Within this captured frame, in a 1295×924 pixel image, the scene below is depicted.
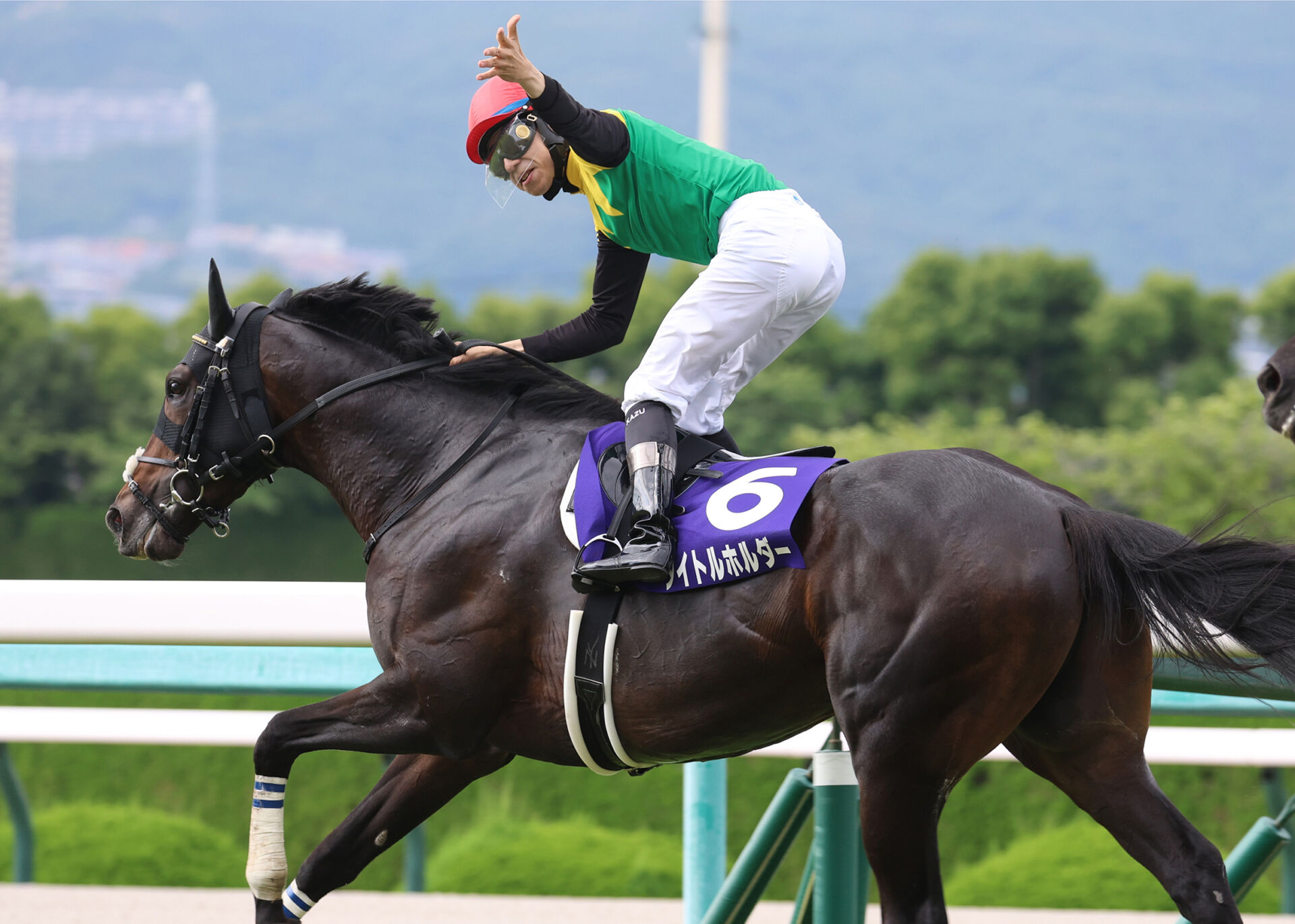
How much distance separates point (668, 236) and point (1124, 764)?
4.65 ft

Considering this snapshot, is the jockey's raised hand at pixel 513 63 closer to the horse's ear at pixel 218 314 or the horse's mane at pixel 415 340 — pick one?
the horse's mane at pixel 415 340

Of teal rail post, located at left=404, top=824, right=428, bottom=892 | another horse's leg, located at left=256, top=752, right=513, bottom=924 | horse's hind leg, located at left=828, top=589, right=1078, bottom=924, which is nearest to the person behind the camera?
horse's hind leg, located at left=828, top=589, right=1078, bottom=924

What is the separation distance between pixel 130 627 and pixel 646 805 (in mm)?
2694

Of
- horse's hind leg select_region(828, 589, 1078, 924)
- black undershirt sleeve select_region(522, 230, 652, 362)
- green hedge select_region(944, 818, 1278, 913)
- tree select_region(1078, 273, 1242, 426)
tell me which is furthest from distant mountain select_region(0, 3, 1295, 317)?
horse's hind leg select_region(828, 589, 1078, 924)

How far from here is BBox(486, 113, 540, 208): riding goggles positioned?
9.33 ft

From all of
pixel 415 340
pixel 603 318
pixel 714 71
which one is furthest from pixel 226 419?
pixel 714 71

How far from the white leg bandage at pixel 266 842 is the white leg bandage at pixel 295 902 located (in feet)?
0.34

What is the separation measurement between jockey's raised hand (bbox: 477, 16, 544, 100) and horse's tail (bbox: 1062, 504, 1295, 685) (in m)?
1.31

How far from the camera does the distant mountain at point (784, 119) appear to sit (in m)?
105

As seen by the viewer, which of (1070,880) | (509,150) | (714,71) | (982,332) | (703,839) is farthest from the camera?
(982,332)

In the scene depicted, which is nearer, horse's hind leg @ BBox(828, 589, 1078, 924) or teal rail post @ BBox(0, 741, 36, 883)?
horse's hind leg @ BBox(828, 589, 1078, 924)

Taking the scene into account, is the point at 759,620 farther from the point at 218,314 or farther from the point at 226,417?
the point at 218,314

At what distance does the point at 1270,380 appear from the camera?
9.12 ft

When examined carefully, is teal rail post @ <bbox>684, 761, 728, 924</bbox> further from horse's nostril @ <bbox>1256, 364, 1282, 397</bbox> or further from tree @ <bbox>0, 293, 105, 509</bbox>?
tree @ <bbox>0, 293, 105, 509</bbox>
